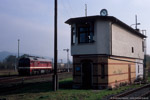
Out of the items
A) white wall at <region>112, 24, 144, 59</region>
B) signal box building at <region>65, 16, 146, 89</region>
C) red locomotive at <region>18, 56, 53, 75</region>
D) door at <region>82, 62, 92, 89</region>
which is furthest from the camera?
red locomotive at <region>18, 56, 53, 75</region>

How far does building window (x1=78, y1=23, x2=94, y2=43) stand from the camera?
63.8 feet

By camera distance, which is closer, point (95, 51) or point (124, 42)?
point (95, 51)

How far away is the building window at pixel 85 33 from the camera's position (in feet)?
63.8

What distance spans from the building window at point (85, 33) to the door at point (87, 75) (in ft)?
7.50

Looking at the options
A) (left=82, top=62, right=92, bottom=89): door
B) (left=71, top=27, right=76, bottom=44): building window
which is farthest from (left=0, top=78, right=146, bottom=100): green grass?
(left=71, top=27, right=76, bottom=44): building window

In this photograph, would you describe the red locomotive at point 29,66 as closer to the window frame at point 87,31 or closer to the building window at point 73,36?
the building window at point 73,36

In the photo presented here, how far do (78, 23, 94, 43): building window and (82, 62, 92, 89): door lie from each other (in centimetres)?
229

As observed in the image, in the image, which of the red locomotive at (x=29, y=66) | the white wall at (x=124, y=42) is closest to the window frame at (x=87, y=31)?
the white wall at (x=124, y=42)

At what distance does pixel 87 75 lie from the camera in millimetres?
19297

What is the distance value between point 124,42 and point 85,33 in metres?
6.09

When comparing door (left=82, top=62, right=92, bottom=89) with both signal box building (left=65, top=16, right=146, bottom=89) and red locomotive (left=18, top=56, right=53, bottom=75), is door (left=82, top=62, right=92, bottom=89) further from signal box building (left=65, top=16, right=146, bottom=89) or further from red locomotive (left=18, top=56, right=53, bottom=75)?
red locomotive (left=18, top=56, right=53, bottom=75)

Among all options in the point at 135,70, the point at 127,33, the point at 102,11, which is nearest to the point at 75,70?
the point at 102,11

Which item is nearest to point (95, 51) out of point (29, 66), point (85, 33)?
point (85, 33)

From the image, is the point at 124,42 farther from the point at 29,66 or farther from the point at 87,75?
the point at 29,66
